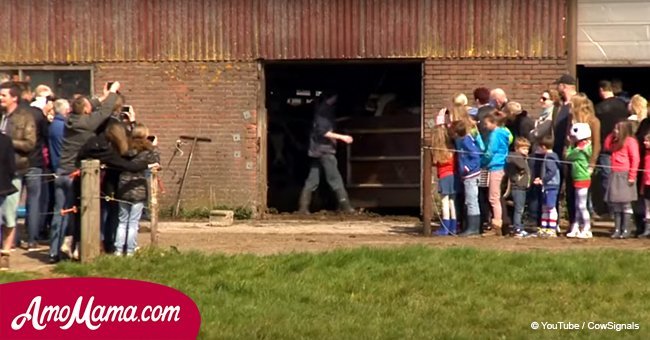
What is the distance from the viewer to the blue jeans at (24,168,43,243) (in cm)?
1556

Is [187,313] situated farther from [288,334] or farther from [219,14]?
[219,14]

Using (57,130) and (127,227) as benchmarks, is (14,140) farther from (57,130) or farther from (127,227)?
(127,227)

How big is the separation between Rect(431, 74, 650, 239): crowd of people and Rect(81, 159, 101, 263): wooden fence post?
4511 millimetres

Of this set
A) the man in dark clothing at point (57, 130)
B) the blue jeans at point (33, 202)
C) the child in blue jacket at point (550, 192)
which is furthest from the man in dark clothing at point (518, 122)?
the blue jeans at point (33, 202)

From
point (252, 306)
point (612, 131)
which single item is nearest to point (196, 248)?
point (252, 306)

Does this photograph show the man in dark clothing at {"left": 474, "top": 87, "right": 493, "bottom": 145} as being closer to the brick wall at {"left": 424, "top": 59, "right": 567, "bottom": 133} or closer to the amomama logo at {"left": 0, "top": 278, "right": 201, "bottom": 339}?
the brick wall at {"left": 424, "top": 59, "right": 567, "bottom": 133}

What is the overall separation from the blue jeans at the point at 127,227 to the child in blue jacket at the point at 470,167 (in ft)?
13.8

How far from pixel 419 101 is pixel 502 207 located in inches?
189

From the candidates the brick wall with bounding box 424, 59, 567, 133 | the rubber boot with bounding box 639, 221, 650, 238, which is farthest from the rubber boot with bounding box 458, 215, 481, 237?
the brick wall with bounding box 424, 59, 567, 133

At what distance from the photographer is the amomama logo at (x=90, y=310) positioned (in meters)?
8.72

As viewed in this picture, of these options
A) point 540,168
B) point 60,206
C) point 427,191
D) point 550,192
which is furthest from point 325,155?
point 60,206

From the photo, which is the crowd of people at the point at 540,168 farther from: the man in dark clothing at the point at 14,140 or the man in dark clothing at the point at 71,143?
the man in dark clothing at the point at 14,140

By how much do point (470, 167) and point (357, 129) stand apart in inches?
185

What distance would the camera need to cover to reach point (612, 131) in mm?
16594
